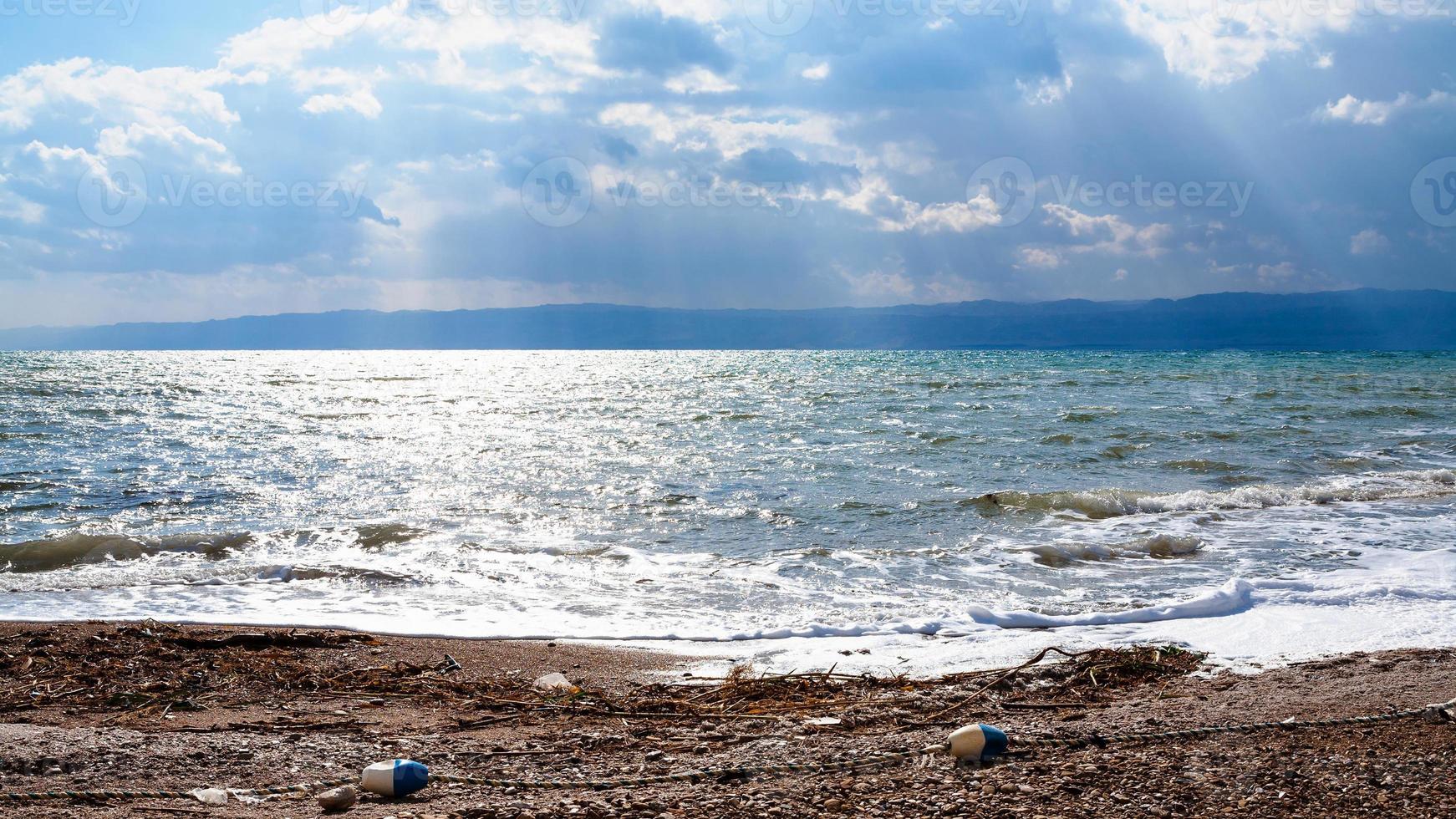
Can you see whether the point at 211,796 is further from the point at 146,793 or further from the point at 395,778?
the point at 395,778

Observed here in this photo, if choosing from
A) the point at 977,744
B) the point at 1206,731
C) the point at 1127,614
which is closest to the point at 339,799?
the point at 977,744

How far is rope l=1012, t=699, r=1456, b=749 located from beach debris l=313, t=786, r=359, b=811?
7.65 ft

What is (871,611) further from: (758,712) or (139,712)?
(139,712)

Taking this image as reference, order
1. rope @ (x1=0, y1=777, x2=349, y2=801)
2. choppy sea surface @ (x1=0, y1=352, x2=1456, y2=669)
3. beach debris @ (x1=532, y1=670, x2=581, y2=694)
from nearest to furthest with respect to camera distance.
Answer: rope @ (x1=0, y1=777, x2=349, y2=801)
beach debris @ (x1=532, y1=670, x2=581, y2=694)
choppy sea surface @ (x1=0, y1=352, x2=1456, y2=669)

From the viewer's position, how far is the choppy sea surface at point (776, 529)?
6.40m

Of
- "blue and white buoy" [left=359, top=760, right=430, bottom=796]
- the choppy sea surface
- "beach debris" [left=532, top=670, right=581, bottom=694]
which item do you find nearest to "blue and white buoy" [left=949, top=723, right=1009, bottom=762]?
"blue and white buoy" [left=359, top=760, right=430, bottom=796]

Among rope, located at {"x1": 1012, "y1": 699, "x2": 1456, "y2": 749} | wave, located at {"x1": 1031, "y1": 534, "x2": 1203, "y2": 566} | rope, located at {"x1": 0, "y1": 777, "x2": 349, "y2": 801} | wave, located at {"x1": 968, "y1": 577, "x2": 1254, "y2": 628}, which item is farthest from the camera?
wave, located at {"x1": 1031, "y1": 534, "x2": 1203, "y2": 566}

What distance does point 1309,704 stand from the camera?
3.74m

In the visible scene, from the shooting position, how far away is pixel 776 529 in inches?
383

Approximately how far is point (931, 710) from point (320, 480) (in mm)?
11581

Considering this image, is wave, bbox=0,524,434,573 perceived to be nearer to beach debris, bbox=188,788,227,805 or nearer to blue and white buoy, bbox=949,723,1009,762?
beach debris, bbox=188,788,227,805

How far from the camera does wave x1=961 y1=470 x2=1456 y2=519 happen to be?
10930 millimetres

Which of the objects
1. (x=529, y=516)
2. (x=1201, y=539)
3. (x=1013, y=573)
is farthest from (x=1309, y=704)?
(x=529, y=516)

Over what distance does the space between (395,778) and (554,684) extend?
1.84 m
